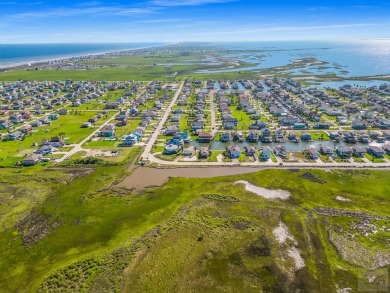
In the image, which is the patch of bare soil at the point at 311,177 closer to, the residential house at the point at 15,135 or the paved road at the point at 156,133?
the paved road at the point at 156,133

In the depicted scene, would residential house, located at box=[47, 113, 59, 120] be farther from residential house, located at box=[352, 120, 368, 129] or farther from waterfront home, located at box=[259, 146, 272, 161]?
residential house, located at box=[352, 120, 368, 129]

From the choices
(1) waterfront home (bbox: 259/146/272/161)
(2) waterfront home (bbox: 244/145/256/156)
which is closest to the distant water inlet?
(1) waterfront home (bbox: 259/146/272/161)

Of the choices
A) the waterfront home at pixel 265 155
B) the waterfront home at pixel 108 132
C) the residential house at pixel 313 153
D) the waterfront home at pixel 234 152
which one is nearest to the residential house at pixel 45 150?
the waterfront home at pixel 108 132

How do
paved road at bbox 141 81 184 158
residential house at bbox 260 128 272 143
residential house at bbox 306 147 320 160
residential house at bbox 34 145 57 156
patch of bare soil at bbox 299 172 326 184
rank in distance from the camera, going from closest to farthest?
patch of bare soil at bbox 299 172 326 184
residential house at bbox 306 147 320 160
residential house at bbox 34 145 57 156
paved road at bbox 141 81 184 158
residential house at bbox 260 128 272 143

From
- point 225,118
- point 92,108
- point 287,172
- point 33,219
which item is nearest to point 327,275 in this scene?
point 287,172

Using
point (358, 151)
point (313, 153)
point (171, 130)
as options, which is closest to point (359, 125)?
point (358, 151)
